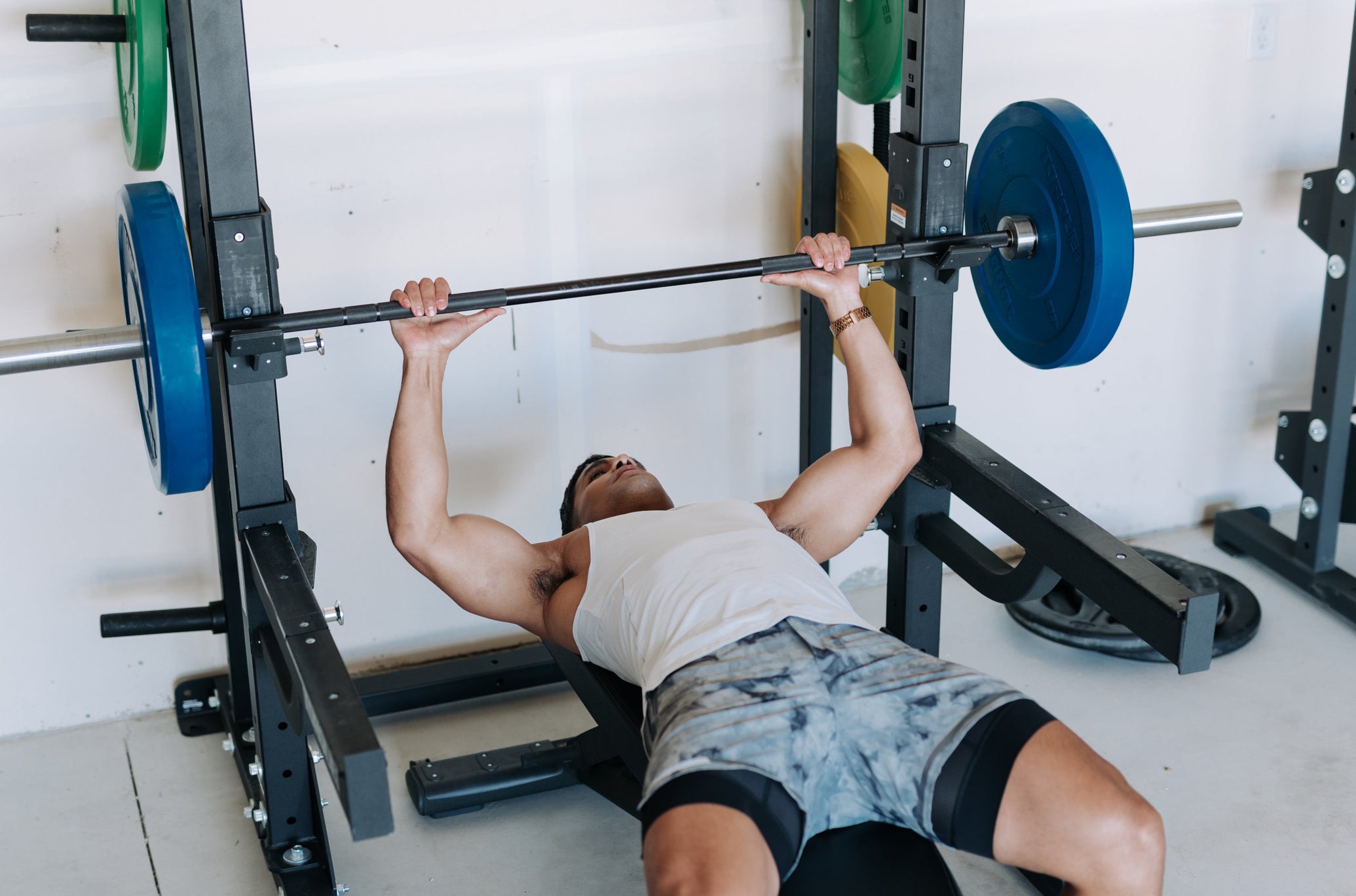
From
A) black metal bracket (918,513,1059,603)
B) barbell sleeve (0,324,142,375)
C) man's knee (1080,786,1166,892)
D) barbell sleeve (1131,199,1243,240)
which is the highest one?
barbell sleeve (1131,199,1243,240)

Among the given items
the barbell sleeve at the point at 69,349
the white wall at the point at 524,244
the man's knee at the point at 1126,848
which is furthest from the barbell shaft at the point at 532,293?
the man's knee at the point at 1126,848

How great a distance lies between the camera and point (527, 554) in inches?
83.1

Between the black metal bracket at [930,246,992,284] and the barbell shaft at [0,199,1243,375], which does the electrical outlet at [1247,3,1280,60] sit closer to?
the barbell shaft at [0,199,1243,375]

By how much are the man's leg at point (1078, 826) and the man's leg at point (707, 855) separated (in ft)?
1.07

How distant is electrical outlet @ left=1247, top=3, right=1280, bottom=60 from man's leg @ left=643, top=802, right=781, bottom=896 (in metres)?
2.34

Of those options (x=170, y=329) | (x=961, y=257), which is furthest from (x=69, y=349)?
(x=961, y=257)

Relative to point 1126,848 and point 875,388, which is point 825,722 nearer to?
point 1126,848

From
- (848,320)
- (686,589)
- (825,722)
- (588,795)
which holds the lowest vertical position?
(588,795)

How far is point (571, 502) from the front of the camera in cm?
246

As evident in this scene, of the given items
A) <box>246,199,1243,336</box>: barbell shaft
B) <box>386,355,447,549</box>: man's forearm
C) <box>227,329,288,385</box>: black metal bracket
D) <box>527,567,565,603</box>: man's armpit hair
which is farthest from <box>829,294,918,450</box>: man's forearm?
<box>227,329,288,385</box>: black metal bracket

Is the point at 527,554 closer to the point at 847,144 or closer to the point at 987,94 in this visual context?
the point at 847,144

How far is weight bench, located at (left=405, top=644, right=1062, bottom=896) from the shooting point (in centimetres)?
164

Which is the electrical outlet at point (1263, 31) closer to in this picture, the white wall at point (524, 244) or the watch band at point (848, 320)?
the white wall at point (524, 244)

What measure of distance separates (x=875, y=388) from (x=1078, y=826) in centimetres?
79
